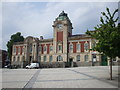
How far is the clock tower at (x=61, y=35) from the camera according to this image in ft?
173

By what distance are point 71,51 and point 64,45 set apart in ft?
9.82

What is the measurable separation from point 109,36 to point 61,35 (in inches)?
1592

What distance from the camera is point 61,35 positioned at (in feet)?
178

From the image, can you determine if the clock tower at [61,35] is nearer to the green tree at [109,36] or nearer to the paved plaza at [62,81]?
the paved plaza at [62,81]

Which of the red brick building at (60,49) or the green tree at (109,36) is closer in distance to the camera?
the green tree at (109,36)

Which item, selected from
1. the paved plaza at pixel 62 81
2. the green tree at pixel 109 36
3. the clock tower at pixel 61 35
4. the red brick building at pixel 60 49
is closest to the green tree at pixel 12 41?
the red brick building at pixel 60 49

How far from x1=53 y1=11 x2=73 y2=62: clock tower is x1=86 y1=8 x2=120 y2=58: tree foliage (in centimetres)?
3752

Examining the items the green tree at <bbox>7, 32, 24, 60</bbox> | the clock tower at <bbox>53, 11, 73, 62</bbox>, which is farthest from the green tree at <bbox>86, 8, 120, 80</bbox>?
the green tree at <bbox>7, 32, 24, 60</bbox>

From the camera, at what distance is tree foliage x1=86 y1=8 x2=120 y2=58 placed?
13.8 m

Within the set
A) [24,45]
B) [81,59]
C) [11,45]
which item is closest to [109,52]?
[81,59]

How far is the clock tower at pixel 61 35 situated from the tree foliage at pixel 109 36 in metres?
37.5

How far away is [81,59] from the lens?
49906 mm

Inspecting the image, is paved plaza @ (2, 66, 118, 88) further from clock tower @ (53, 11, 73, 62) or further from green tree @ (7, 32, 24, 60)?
green tree @ (7, 32, 24, 60)

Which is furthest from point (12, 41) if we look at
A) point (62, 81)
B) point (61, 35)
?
point (62, 81)
